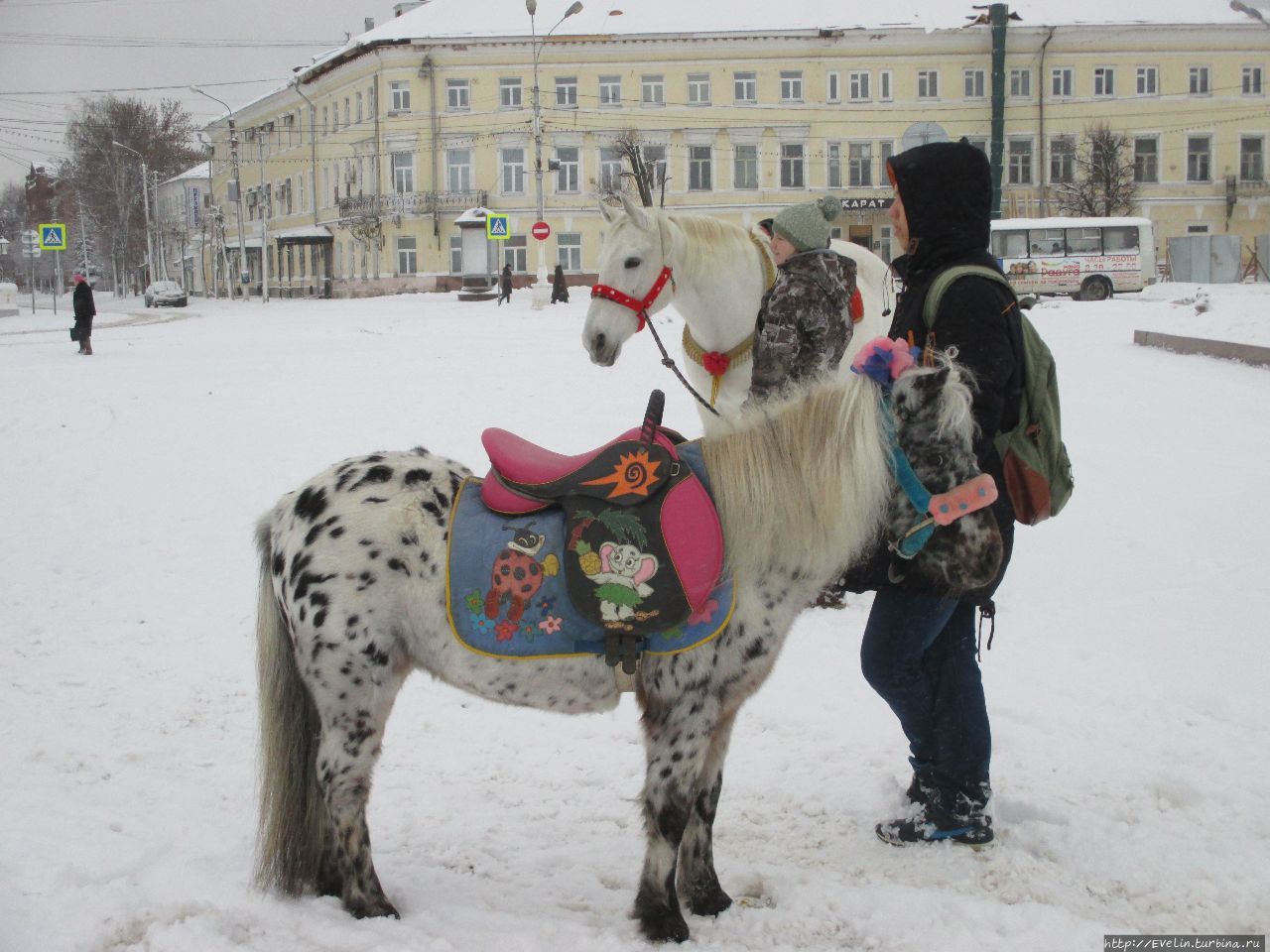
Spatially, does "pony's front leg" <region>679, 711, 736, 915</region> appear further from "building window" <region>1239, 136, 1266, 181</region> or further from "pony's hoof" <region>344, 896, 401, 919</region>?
"building window" <region>1239, 136, 1266, 181</region>

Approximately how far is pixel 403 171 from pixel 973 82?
24870mm

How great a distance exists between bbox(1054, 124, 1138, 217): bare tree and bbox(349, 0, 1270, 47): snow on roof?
4993mm

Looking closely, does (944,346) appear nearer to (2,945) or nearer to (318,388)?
(2,945)

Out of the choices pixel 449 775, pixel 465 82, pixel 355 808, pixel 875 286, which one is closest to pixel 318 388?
pixel 875 286

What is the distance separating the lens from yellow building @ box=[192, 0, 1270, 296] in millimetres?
46531

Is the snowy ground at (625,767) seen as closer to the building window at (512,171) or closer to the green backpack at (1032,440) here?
the green backpack at (1032,440)

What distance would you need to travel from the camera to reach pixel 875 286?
6.23 meters

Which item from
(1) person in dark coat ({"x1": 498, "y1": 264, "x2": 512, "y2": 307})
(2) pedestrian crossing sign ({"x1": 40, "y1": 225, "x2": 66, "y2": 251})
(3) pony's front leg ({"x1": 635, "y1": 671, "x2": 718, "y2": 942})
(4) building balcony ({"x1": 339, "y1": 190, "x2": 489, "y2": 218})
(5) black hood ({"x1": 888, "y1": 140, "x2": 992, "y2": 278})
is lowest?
(3) pony's front leg ({"x1": 635, "y1": 671, "x2": 718, "y2": 942})

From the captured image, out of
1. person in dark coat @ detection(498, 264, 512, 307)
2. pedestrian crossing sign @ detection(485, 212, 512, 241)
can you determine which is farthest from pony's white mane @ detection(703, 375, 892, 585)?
pedestrian crossing sign @ detection(485, 212, 512, 241)

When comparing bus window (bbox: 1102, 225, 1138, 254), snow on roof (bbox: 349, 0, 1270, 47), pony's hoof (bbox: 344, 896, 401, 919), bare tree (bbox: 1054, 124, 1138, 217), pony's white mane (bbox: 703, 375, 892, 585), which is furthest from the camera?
snow on roof (bbox: 349, 0, 1270, 47)

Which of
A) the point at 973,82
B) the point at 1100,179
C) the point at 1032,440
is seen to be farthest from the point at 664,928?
the point at 973,82

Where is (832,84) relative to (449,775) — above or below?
above

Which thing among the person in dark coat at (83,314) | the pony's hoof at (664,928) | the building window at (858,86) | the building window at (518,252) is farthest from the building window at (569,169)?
the pony's hoof at (664,928)

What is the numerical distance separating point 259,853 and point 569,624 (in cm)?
110
